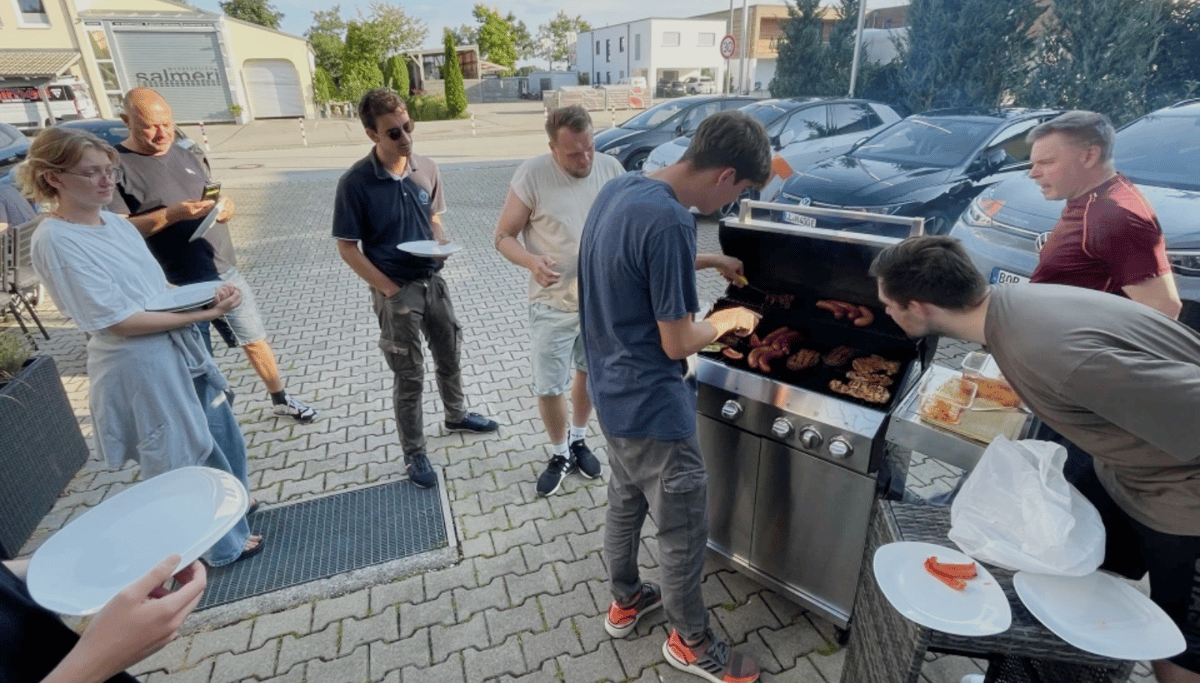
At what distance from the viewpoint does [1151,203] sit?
395 cm

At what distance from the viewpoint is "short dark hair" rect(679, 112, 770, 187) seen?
5.51ft

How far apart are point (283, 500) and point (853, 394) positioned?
2.98 m

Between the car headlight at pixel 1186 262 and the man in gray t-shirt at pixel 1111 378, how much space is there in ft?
8.84

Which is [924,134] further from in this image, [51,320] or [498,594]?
[51,320]

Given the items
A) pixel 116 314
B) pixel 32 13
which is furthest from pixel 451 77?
pixel 116 314

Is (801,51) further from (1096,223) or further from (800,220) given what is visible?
(1096,223)

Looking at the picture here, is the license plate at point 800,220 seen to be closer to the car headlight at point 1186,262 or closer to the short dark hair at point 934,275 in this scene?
the car headlight at point 1186,262

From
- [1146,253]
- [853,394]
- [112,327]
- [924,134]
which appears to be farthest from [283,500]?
[924,134]

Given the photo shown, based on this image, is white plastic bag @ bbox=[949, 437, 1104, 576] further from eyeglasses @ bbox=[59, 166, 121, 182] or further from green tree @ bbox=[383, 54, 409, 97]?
green tree @ bbox=[383, 54, 409, 97]

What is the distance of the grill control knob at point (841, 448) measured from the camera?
79.4 inches

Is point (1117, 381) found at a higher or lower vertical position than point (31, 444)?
higher

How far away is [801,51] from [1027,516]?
18.4m

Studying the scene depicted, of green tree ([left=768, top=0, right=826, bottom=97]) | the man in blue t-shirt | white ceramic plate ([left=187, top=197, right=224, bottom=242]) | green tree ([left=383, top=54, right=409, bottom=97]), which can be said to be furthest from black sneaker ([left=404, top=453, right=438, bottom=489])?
green tree ([left=383, top=54, right=409, bottom=97])

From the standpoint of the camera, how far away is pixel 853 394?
7.06 feet
